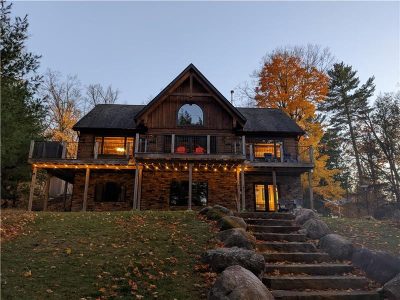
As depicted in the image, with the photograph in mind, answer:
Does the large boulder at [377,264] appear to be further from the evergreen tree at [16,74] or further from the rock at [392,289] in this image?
the evergreen tree at [16,74]

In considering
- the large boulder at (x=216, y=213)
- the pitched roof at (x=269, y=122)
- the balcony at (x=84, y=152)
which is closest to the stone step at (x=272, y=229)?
the large boulder at (x=216, y=213)

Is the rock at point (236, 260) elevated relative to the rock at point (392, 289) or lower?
elevated

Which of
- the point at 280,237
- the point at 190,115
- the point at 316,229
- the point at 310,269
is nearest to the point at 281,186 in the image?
the point at 190,115

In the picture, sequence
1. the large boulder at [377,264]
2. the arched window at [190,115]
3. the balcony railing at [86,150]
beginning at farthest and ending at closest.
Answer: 1. the arched window at [190,115]
2. the balcony railing at [86,150]
3. the large boulder at [377,264]

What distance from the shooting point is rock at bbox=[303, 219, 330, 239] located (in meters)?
11.5

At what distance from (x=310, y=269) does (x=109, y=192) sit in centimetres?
1608

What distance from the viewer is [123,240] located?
10.3 metres

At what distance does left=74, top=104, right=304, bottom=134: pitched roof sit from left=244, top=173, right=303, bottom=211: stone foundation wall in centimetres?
328

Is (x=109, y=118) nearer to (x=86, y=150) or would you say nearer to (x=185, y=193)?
(x=86, y=150)

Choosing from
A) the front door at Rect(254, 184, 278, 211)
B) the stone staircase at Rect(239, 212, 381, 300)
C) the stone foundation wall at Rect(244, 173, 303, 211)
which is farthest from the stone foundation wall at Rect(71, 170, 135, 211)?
the stone staircase at Rect(239, 212, 381, 300)

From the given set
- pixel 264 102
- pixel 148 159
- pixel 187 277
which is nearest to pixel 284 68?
pixel 264 102

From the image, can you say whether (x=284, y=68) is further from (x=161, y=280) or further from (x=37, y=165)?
(x=161, y=280)

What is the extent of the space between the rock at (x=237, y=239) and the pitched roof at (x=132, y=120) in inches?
477

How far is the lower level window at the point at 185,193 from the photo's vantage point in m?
21.7
